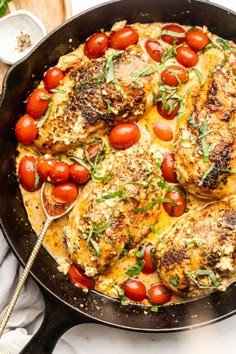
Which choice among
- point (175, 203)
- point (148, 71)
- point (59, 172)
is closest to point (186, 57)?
point (148, 71)

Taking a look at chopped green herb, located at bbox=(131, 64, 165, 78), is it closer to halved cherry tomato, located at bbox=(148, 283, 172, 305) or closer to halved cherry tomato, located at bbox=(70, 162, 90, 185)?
halved cherry tomato, located at bbox=(70, 162, 90, 185)

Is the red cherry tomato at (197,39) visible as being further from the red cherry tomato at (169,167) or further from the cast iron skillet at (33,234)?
the red cherry tomato at (169,167)

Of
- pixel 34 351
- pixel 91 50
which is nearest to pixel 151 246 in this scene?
pixel 34 351

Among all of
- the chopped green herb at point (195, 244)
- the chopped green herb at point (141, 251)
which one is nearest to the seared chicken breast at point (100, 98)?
the chopped green herb at point (141, 251)

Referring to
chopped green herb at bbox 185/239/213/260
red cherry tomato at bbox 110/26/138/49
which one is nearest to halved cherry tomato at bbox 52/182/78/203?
chopped green herb at bbox 185/239/213/260

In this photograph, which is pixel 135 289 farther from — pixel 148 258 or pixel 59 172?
pixel 59 172

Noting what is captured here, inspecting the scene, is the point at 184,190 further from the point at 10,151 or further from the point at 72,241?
the point at 10,151
